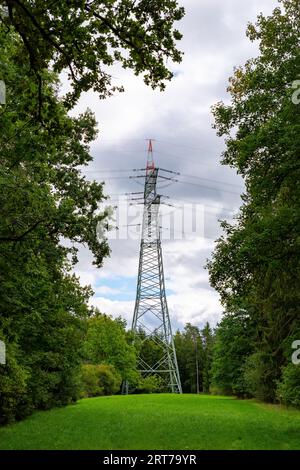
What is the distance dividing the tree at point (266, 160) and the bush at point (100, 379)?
1635 inches

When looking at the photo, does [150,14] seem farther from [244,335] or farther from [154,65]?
[244,335]

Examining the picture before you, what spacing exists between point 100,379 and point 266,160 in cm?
4968

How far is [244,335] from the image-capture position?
47.9 meters

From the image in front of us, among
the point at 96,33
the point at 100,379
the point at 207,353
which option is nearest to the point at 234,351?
the point at 100,379

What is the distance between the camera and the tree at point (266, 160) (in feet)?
52.3

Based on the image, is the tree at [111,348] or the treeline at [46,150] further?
the tree at [111,348]

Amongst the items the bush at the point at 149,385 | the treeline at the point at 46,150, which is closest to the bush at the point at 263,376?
the treeline at the point at 46,150

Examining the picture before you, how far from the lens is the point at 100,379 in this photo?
61.5 meters

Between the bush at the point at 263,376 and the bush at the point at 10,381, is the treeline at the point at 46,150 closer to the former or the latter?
the bush at the point at 10,381

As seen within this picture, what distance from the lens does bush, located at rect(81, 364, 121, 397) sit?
57844 mm

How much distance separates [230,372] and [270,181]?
1755 inches
